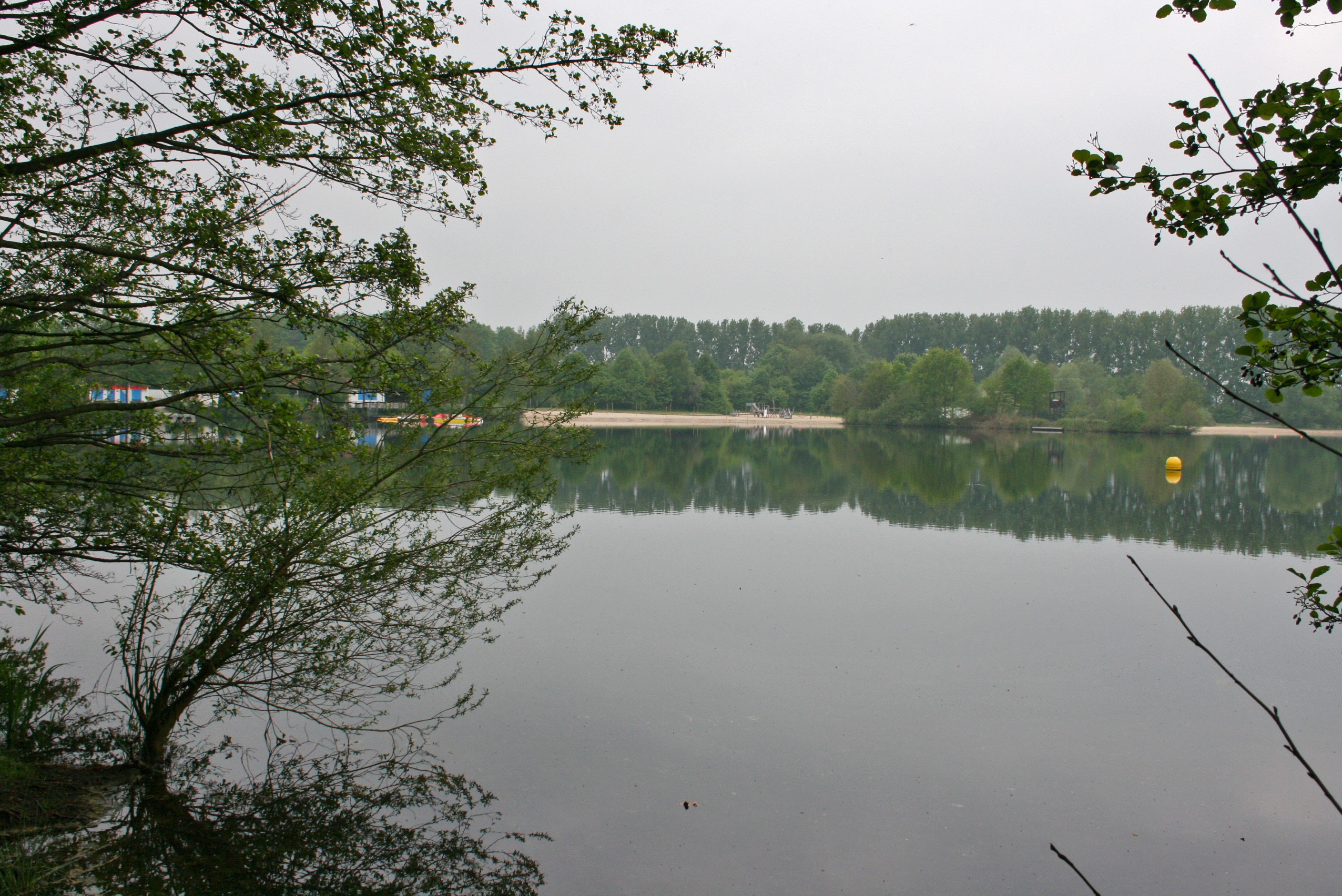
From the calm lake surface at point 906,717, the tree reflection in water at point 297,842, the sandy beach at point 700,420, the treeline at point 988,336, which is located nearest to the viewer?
the tree reflection in water at point 297,842

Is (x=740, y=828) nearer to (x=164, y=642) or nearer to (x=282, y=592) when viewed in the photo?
(x=282, y=592)

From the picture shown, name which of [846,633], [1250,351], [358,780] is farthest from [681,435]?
[1250,351]

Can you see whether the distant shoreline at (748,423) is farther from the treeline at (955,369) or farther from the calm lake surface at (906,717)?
the calm lake surface at (906,717)

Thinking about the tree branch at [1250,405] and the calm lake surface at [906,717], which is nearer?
the tree branch at [1250,405]

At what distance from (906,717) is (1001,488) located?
66.2 ft

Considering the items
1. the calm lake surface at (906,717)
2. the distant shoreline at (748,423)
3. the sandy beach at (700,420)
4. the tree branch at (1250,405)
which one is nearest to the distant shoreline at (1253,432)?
the distant shoreline at (748,423)

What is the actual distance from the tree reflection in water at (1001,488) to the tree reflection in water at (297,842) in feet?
46.7

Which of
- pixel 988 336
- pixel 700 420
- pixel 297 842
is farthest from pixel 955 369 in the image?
pixel 297 842

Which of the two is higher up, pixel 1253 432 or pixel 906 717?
pixel 906 717

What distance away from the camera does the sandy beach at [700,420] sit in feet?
250

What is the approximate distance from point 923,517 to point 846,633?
1032 cm

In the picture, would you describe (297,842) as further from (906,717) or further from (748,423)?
(748,423)

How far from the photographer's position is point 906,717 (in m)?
8.21

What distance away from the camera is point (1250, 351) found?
89.8 inches
